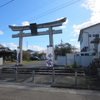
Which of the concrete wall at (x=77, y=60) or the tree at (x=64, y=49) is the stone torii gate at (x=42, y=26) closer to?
the concrete wall at (x=77, y=60)

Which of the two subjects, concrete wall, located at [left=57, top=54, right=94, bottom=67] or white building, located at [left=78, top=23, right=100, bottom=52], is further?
white building, located at [left=78, top=23, right=100, bottom=52]

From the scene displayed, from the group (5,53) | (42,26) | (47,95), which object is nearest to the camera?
(47,95)

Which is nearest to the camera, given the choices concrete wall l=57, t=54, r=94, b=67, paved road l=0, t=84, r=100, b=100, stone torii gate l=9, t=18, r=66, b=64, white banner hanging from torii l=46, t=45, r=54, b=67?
paved road l=0, t=84, r=100, b=100

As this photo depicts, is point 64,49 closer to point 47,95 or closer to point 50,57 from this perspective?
point 50,57

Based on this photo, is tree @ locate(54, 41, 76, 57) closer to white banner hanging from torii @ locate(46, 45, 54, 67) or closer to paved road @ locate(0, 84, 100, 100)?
white banner hanging from torii @ locate(46, 45, 54, 67)

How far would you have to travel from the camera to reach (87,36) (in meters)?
31.9

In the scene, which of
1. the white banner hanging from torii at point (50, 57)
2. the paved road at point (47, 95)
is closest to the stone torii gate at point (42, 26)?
the white banner hanging from torii at point (50, 57)

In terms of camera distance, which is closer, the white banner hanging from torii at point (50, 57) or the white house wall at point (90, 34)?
the white banner hanging from torii at point (50, 57)

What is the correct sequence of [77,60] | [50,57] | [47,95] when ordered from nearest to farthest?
1. [47,95]
2. [50,57]
3. [77,60]

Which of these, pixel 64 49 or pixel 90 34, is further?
pixel 64 49

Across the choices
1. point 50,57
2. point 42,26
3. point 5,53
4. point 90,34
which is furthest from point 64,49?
point 50,57

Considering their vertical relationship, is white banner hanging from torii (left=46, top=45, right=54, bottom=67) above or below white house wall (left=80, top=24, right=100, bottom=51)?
below

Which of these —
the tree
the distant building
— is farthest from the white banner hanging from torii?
the tree

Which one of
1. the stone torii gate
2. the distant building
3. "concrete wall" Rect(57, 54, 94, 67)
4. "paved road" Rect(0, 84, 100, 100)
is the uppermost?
the stone torii gate
